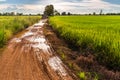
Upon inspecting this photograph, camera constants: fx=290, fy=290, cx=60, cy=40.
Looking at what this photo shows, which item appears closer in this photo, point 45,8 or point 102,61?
point 102,61

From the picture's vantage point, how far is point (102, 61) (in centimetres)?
1262

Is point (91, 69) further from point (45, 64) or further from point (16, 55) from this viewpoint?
point (16, 55)

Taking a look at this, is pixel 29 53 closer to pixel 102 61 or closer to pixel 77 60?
pixel 77 60

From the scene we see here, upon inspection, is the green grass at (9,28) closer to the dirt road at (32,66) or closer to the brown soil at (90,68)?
the dirt road at (32,66)

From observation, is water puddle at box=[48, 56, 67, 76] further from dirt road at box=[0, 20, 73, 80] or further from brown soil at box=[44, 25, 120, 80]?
brown soil at box=[44, 25, 120, 80]

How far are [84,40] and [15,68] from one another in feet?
19.0

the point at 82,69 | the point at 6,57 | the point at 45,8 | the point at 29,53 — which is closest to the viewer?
the point at 82,69

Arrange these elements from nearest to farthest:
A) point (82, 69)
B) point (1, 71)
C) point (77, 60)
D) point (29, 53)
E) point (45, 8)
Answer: point (1, 71)
point (82, 69)
point (77, 60)
point (29, 53)
point (45, 8)

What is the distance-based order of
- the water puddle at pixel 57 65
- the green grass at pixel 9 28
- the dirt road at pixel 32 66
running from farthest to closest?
the green grass at pixel 9 28
the water puddle at pixel 57 65
the dirt road at pixel 32 66

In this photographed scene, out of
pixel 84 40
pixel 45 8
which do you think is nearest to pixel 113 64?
pixel 84 40

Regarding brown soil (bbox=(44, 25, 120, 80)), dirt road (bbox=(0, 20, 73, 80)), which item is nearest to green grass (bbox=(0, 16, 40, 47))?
dirt road (bbox=(0, 20, 73, 80))

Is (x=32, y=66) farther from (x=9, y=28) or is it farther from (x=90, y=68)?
(x=9, y=28)

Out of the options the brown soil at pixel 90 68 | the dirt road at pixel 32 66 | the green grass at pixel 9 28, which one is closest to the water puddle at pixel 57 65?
the dirt road at pixel 32 66

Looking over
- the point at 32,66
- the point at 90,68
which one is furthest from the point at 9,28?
the point at 90,68
